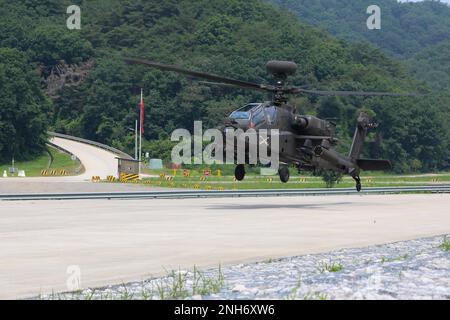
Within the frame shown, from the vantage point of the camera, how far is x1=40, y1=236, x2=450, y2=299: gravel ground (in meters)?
11.9

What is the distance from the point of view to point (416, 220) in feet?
95.9

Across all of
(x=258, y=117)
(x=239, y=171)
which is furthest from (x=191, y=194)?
(x=258, y=117)

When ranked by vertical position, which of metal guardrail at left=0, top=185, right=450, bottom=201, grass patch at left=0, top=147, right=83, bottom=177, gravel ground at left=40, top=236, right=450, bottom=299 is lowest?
gravel ground at left=40, top=236, right=450, bottom=299

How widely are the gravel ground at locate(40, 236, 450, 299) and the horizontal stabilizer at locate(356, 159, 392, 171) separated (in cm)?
2160

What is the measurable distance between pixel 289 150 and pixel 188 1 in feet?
488

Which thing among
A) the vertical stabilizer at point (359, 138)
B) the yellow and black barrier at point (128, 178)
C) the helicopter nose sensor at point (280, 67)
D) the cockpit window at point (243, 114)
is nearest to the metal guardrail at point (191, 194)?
the vertical stabilizer at point (359, 138)

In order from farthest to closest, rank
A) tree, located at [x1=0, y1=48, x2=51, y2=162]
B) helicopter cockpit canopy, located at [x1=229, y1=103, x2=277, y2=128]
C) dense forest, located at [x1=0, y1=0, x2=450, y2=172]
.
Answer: dense forest, located at [x1=0, y1=0, x2=450, y2=172], tree, located at [x1=0, y1=48, x2=51, y2=162], helicopter cockpit canopy, located at [x1=229, y1=103, x2=277, y2=128]

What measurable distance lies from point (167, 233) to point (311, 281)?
9.71 metres

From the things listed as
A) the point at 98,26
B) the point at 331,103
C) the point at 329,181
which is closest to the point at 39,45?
the point at 98,26

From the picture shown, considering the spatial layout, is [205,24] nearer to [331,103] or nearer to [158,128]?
[158,128]

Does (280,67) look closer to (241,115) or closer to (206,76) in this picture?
(241,115)

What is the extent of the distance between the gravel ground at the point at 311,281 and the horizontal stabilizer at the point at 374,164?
21605 mm

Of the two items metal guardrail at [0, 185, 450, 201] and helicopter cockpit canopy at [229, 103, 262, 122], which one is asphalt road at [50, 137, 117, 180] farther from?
helicopter cockpit canopy at [229, 103, 262, 122]

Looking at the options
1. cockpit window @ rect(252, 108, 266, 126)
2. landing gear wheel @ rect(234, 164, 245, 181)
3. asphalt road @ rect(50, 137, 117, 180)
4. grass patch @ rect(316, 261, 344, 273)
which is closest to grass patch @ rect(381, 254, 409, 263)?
grass patch @ rect(316, 261, 344, 273)
